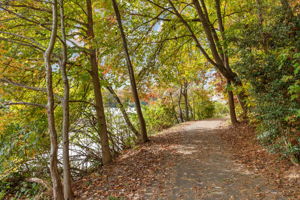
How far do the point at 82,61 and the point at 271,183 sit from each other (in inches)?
243

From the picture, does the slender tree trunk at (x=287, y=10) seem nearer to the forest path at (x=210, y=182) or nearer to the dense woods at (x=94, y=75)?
the dense woods at (x=94, y=75)

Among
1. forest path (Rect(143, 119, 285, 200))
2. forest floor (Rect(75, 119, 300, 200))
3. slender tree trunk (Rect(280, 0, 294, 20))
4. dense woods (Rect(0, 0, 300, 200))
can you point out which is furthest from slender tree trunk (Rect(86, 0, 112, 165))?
slender tree trunk (Rect(280, 0, 294, 20))

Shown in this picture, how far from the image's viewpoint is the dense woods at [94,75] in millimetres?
4270

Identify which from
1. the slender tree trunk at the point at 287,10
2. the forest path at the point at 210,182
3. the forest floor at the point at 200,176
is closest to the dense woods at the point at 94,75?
the slender tree trunk at the point at 287,10

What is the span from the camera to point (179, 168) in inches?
210

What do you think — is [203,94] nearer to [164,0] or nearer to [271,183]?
[164,0]

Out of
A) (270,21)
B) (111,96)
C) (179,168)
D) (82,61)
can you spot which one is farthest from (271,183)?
(111,96)

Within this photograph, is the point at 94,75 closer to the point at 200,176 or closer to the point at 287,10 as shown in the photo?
the point at 200,176

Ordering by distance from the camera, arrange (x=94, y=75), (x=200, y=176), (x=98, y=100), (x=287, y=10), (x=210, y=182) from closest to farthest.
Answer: (x=210, y=182), (x=200, y=176), (x=287, y=10), (x=94, y=75), (x=98, y=100)

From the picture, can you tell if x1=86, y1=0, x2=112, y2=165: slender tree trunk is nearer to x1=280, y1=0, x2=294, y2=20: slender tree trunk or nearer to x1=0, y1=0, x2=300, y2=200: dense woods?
x1=0, y1=0, x2=300, y2=200: dense woods

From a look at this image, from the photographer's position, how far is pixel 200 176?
15.4ft

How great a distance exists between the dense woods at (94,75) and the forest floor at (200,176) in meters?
0.54

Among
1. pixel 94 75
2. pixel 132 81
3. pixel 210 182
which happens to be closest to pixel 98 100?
pixel 94 75

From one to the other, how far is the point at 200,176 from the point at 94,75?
4566 mm
